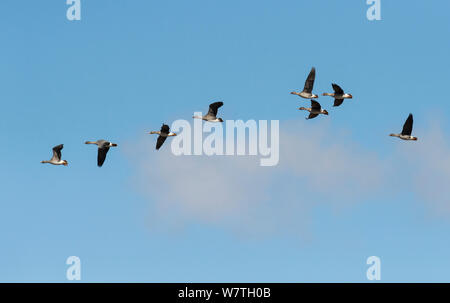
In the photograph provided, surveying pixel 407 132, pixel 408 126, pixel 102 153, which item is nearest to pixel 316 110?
pixel 407 132

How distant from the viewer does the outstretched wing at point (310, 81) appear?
77506 millimetres

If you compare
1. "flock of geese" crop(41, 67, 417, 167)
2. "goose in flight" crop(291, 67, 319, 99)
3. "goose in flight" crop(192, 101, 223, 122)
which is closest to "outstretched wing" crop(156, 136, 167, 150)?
"flock of geese" crop(41, 67, 417, 167)

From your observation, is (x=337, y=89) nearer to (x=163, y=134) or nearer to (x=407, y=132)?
(x=407, y=132)

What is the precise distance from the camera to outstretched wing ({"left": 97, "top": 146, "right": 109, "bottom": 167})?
74.3m

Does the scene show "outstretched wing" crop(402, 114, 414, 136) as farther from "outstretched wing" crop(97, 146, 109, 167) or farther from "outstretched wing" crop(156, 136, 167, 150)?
"outstretched wing" crop(97, 146, 109, 167)

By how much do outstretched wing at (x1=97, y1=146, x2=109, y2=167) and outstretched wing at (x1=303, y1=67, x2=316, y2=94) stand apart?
18.5 m

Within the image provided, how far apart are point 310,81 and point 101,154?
767 inches

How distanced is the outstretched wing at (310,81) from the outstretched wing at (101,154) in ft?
60.6

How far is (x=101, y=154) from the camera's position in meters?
74.8
